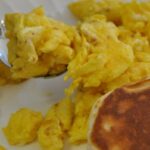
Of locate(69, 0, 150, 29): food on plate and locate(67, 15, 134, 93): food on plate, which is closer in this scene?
locate(67, 15, 134, 93): food on plate

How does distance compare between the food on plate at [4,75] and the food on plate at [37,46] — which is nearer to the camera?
the food on plate at [37,46]

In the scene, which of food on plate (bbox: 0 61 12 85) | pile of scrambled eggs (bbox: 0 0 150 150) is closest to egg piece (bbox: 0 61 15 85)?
food on plate (bbox: 0 61 12 85)

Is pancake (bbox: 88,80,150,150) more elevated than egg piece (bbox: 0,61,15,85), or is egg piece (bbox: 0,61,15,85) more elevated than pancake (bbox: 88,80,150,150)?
pancake (bbox: 88,80,150,150)

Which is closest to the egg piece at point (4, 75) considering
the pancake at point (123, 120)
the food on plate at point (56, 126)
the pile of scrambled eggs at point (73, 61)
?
the pile of scrambled eggs at point (73, 61)

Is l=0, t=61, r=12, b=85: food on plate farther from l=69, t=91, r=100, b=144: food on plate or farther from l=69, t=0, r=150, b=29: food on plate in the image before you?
l=69, t=0, r=150, b=29: food on plate

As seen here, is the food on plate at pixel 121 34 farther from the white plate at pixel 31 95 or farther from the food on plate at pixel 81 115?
the white plate at pixel 31 95

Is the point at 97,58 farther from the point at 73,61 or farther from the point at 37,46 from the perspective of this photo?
the point at 37,46

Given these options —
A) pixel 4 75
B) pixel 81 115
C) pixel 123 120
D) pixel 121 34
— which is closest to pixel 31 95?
pixel 4 75
